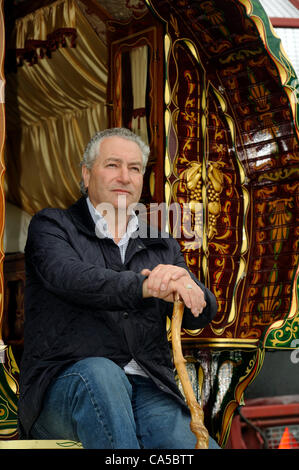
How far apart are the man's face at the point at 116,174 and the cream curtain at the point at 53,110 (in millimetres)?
1915

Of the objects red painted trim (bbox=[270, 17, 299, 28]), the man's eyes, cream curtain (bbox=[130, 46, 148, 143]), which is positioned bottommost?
the man's eyes

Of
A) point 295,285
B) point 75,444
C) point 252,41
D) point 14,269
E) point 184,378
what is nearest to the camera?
point 184,378

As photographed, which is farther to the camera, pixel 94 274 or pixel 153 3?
pixel 153 3

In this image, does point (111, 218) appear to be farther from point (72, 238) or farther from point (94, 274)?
point (94, 274)

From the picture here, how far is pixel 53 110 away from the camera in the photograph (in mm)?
4754

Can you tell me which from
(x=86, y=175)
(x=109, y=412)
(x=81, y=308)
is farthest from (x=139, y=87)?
(x=109, y=412)

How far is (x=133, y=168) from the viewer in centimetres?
216

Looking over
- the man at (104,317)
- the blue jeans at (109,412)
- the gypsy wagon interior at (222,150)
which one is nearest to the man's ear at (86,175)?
the man at (104,317)

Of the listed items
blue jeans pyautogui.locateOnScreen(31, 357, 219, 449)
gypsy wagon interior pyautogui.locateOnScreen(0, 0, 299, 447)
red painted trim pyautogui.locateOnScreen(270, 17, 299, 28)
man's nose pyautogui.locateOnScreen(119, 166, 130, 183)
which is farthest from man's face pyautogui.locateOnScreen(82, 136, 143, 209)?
red painted trim pyautogui.locateOnScreen(270, 17, 299, 28)

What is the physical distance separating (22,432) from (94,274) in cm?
51

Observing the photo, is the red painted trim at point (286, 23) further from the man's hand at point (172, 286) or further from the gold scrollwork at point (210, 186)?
the man's hand at point (172, 286)

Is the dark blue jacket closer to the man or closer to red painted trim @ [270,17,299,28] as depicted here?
the man

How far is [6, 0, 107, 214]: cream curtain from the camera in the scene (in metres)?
4.07

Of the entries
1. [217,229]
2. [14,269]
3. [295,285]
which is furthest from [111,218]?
[14,269]
